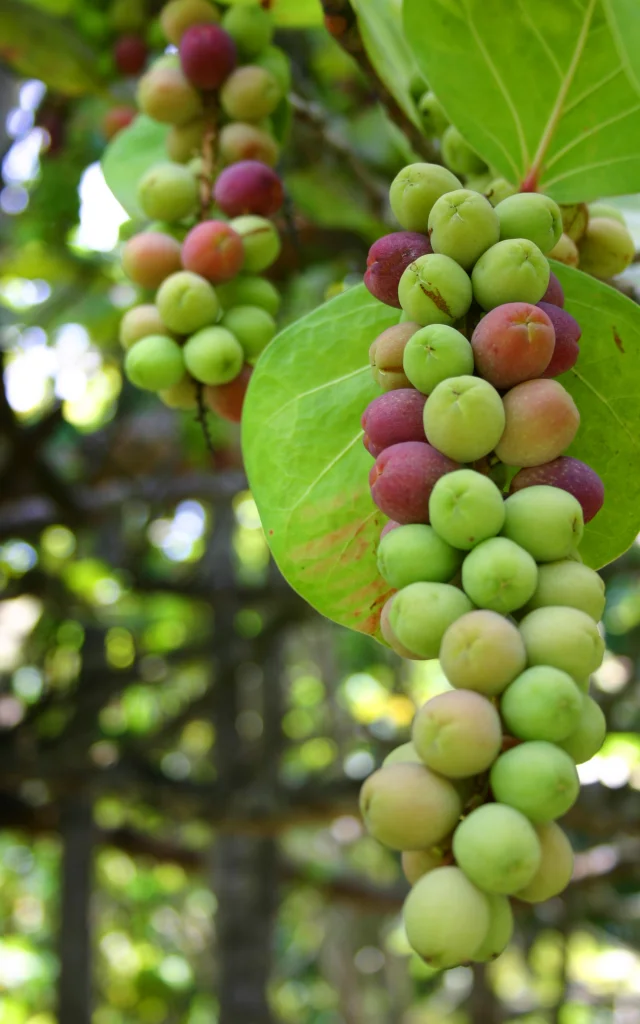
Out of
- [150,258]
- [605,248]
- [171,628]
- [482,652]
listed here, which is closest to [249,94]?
[150,258]

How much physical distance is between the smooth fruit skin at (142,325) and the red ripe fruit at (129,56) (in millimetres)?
530

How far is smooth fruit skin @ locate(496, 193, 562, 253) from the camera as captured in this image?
0.39 m

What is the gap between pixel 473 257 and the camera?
376 millimetres

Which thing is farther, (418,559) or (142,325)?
(142,325)

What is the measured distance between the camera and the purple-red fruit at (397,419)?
1.18 feet

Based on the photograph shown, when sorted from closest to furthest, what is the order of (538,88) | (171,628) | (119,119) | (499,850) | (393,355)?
(499,850) → (393,355) → (538,88) → (119,119) → (171,628)

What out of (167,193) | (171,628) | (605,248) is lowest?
(171,628)

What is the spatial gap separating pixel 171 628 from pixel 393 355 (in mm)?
3085

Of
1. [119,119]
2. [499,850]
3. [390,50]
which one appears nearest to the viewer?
[499,850]

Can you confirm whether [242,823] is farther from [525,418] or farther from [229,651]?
[525,418]

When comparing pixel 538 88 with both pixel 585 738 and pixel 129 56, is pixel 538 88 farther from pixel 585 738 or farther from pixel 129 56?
pixel 129 56

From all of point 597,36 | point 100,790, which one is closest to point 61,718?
point 100,790

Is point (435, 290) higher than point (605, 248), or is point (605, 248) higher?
point (435, 290)

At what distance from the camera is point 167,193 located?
0.57 meters
